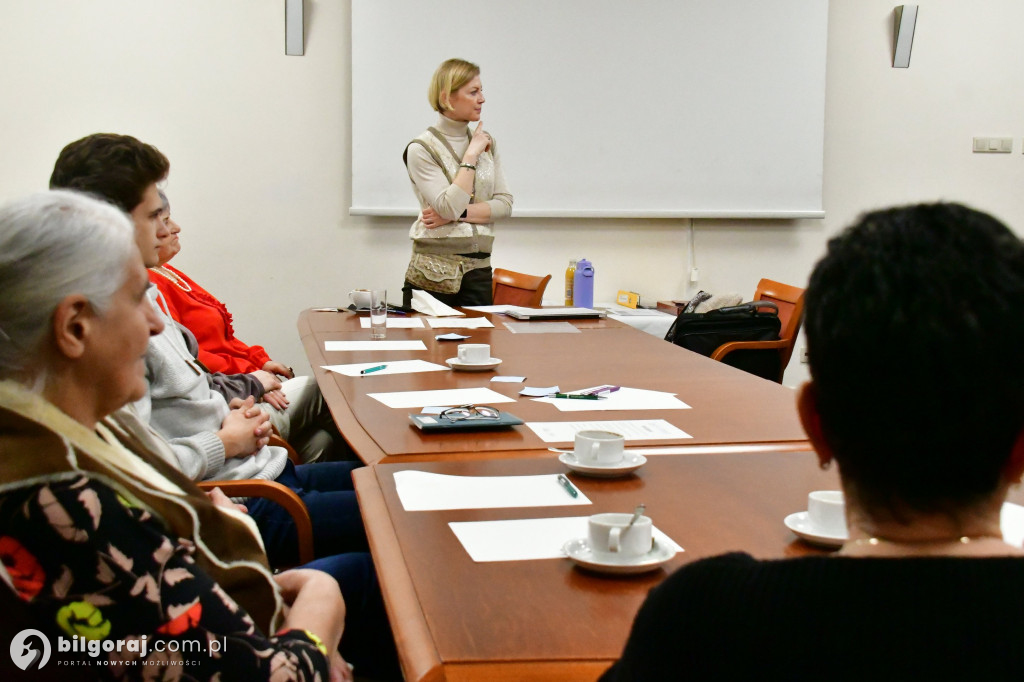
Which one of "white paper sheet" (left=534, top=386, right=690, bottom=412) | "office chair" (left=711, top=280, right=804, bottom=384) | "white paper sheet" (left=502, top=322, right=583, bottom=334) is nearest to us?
"white paper sheet" (left=534, top=386, right=690, bottom=412)

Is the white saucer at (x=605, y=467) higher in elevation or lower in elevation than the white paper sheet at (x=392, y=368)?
higher

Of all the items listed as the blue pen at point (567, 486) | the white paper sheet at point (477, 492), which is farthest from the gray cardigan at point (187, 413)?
the blue pen at point (567, 486)

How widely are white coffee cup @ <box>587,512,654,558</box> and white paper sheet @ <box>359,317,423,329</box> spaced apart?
7.71 ft

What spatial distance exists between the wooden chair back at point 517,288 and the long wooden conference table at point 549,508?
1.64 meters

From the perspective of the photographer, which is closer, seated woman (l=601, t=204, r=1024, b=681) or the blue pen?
seated woman (l=601, t=204, r=1024, b=681)

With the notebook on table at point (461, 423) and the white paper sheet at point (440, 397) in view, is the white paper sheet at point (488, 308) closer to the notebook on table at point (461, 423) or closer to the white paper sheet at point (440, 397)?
the white paper sheet at point (440, 397)

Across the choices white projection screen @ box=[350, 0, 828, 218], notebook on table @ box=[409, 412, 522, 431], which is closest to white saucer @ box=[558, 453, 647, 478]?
notebook on table @ box=[409, 412, 522, 431]

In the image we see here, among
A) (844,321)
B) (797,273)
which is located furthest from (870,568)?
(797,273)

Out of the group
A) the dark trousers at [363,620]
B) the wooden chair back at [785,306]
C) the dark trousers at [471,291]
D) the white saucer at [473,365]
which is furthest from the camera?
the dark trousers at [471,291]

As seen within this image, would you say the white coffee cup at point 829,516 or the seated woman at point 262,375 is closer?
the white coffee cup at point 829,516

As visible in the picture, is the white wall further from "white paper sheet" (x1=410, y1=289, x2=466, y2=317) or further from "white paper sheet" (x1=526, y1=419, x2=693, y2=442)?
"white paper sheet" (x1=526, y1=419, x2=693, y2=442)

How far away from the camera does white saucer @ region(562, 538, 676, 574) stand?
3.53ft

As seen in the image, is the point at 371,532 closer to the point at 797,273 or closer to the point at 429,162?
the point at 429,162

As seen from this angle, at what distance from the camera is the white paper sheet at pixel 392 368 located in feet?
8.11
